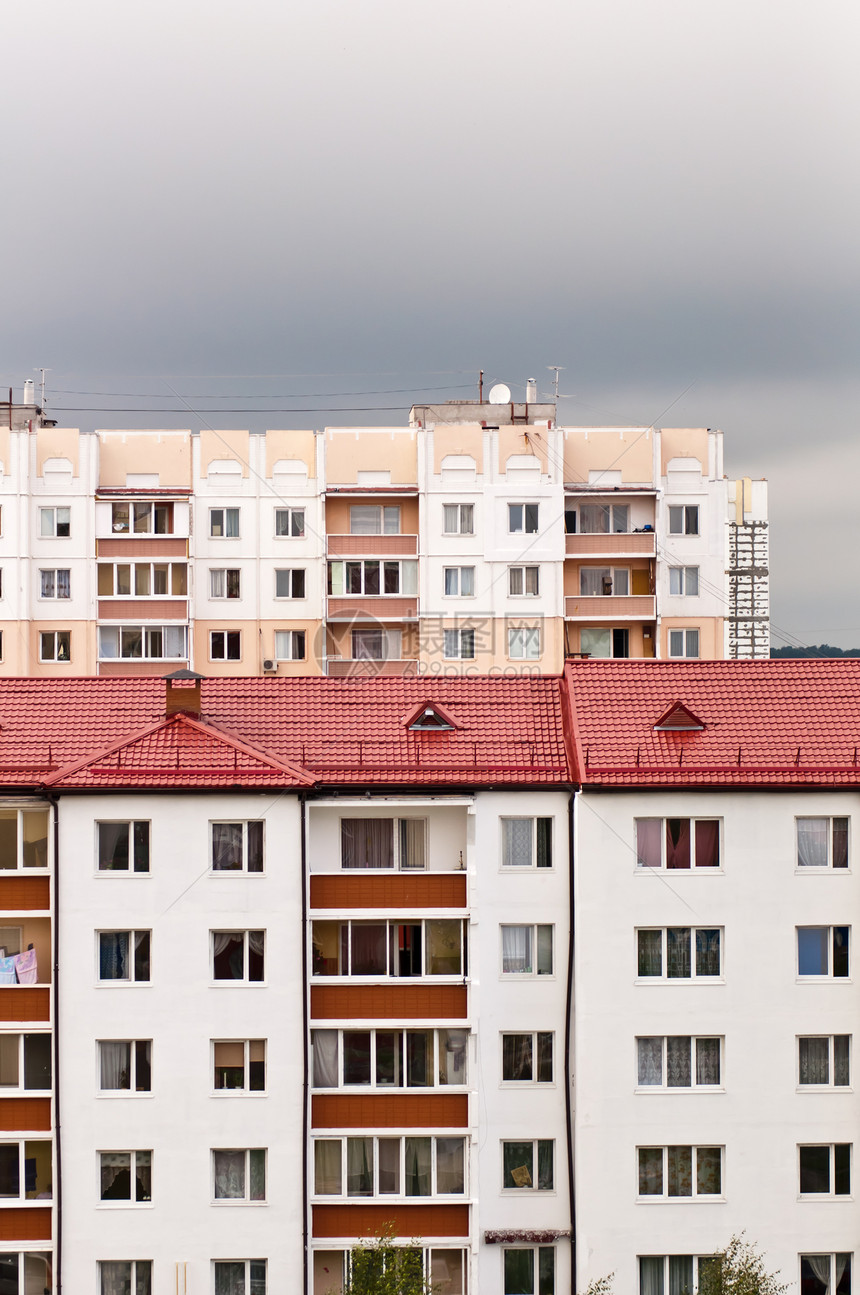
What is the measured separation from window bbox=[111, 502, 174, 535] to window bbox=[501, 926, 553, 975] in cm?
3876

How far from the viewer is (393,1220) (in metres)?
35.5

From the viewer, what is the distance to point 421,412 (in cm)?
7512

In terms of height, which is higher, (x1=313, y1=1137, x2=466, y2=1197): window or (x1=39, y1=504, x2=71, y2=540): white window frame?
(x1=39, y1=504, x2=71, y2=540): white window frame

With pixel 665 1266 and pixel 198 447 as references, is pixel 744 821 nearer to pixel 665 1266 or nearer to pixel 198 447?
pixel 665 1266

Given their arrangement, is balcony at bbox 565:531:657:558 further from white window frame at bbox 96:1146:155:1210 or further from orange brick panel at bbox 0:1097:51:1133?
orange brick panel at bbox 0:1097:51:1133

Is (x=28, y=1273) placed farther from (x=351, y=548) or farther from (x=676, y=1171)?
(x=351, y=548)

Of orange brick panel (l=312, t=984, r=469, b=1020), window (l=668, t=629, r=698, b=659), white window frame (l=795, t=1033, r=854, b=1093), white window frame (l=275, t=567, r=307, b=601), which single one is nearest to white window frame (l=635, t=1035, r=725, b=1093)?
white window frame (l=795, t=1033, r=854, b=1093)

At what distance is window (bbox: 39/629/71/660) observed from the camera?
69500mm

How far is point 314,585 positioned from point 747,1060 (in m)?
40.5

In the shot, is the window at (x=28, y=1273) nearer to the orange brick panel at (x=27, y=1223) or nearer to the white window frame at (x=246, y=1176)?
the orange brick panel at (x=27, y=1223)

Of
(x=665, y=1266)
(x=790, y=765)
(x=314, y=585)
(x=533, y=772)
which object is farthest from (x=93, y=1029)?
(x=314, y=585)

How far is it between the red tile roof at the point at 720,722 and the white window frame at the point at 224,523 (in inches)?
1359

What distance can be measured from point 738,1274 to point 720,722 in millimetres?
13411

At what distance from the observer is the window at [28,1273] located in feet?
115
